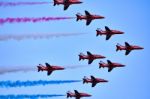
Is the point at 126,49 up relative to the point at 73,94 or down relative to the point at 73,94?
up

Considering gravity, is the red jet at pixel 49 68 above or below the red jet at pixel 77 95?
above

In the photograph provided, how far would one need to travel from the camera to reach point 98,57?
407ft

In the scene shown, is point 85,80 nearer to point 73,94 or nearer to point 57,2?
point 73,94

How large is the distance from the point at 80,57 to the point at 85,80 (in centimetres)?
577

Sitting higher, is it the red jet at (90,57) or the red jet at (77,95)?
the red jet at (90,57)

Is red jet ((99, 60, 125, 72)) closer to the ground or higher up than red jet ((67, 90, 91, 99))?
higher up

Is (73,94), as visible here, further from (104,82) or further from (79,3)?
(79,3)

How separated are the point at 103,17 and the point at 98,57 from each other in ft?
30.4

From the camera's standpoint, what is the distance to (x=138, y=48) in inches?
4857

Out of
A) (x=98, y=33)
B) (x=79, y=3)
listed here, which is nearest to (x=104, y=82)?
(x=98, y=33)

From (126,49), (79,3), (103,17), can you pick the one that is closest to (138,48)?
(126,49)

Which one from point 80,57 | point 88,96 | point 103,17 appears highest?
point 103,17

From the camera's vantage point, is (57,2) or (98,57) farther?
(98,57)

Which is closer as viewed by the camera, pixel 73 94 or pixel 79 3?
pixel 79 3
